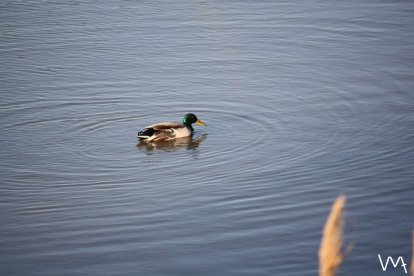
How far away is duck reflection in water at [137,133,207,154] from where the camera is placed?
1362cm

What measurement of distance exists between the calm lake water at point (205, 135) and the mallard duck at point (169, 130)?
0.19m

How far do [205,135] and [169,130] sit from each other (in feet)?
2.20

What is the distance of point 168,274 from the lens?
324 inches

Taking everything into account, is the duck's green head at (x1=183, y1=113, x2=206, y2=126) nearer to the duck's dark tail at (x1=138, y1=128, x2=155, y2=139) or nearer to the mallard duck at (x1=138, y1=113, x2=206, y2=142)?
the mallard duck at (x1=138, y1=113, x2=206, y2=142)

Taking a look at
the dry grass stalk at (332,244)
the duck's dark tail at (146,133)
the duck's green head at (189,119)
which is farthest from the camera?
the duck's green head at (189,119)

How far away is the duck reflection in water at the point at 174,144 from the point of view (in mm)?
13625

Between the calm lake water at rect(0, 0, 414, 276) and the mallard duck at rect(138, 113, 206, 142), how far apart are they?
0.19 meters

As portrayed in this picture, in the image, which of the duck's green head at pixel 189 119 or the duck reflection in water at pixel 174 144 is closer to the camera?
the duck reflection in water at pixel 174 144

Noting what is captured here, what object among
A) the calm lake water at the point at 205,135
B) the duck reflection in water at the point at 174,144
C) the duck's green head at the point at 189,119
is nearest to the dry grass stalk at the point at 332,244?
the calm lake water at the point at 205,135

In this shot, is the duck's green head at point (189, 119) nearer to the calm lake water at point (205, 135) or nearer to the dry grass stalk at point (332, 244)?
the calm lake water at point (205, 135)

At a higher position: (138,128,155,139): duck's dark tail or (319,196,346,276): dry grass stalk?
(138,128,155,139): duck's dark tail

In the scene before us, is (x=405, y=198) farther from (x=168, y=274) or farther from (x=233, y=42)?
(x=233, y=42)

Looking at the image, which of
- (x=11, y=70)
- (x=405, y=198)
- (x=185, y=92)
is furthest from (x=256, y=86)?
(x=405, y=198)

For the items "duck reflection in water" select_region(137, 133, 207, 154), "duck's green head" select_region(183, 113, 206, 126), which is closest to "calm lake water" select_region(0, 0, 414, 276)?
"duck reflection in water" select_region(137, 133, 207, 154)
